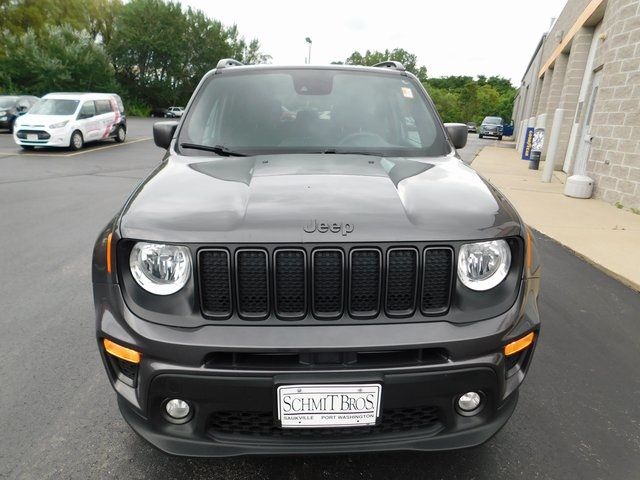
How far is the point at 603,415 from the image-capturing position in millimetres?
2604

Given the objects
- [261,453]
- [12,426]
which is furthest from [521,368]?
[12,426]

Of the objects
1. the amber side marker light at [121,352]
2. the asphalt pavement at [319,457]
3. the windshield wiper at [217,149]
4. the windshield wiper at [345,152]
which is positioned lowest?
→ the asphalt pavement at [319,457]

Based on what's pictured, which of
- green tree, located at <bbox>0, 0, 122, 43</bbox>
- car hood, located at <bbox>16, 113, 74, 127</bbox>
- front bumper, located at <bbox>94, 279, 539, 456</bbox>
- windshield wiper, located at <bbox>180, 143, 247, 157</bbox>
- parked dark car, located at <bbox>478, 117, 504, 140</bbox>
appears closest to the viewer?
front bumper, located at <bbox>94, 279, 539, 456</bbox>

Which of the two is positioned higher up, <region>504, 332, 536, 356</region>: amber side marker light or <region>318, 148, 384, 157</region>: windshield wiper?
<region>318, 148, 384, 157</region>: windshield wiper

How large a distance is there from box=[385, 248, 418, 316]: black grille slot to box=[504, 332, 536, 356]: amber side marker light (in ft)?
1.30

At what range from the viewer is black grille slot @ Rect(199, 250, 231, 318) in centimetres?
167

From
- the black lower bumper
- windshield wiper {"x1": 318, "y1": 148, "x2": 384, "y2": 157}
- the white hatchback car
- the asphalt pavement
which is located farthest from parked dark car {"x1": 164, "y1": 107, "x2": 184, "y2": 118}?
the black lower bumper

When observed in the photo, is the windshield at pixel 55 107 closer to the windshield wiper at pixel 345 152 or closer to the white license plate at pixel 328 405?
the windshield wiper at pixel 345 152

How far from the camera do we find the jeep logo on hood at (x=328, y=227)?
1.66 metres

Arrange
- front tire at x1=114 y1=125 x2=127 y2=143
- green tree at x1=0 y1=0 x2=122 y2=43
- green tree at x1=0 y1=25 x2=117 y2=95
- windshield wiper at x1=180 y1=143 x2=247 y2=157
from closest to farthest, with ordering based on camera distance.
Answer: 1. windshield wiper at x1=180 y1=143 x2=247 y2=157
2. front tire at x1=114 y1=125 x2=127 y2=143
3. green tree at x1=0 y1=25 x2=117 y2=95
4. green tree at x1=0 y1=0 x2=122 y2=43

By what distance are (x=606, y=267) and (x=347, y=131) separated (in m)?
3.79

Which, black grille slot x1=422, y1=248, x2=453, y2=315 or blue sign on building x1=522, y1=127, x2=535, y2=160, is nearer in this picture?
black grille slot x1=422, y1=248, x2=453, y2=315

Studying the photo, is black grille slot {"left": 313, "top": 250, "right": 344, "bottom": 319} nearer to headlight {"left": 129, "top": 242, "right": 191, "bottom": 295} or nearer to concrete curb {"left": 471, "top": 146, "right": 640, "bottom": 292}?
headlight {"left": 129, "top": 242, "right": 191, "bottom": 295}

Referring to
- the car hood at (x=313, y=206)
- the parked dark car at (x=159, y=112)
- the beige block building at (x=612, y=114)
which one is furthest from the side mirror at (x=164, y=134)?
the parked dark car at (x=159, y=112)
